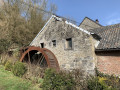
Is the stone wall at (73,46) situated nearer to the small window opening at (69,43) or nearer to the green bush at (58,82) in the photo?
the small window opening at (69,43)

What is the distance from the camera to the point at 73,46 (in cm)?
764

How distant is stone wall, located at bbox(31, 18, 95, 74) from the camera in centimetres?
666

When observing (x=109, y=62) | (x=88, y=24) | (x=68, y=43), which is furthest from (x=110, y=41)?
(x=88, y=24)

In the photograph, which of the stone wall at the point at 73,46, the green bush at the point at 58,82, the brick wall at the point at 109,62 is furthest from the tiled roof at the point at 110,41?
the green bush at the point at 58,82

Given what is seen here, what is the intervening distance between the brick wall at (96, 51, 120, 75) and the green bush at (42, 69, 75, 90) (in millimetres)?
3190

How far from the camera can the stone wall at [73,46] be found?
6.66 meters

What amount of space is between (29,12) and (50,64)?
1013cm

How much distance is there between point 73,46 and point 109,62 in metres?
2.89

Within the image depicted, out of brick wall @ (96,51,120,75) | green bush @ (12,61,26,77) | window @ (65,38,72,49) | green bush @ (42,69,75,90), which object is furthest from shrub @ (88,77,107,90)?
green bush @ (12,61,26,77)

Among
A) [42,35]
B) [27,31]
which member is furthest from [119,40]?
[27,31]

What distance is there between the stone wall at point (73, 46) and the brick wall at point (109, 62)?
0.70 metres

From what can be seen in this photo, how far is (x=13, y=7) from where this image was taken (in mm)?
12586

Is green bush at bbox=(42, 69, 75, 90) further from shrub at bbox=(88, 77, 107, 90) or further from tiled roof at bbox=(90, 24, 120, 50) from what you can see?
tiled roof at bbox=(90, 24, 120, 50)

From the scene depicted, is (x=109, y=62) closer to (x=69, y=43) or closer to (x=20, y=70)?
(x=69, y=43)
